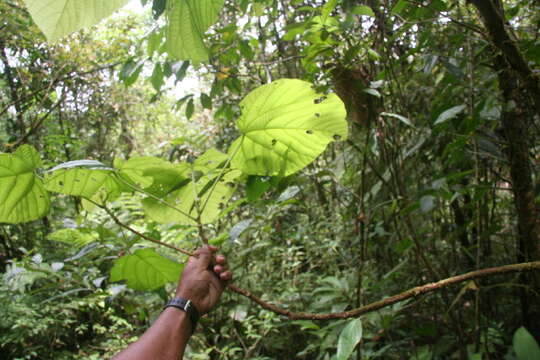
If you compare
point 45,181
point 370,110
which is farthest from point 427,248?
point 45,181

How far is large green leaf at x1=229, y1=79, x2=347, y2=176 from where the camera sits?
0.59m

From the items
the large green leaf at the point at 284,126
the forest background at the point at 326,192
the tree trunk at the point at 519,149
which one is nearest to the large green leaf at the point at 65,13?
the forest background at the point at 326,192

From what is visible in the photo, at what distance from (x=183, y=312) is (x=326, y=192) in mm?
1759

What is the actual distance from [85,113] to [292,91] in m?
4.11

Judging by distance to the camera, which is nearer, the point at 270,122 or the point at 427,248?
the point at 270,122

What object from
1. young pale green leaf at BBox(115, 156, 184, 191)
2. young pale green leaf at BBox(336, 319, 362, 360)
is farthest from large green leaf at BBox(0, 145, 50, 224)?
young pale green leaf at BBox(336, 319, 362, 360)

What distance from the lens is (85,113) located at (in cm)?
409

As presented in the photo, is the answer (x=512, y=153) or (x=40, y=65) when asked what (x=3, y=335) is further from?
(x=512, y=153)

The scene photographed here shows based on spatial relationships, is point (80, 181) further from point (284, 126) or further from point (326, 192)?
point (326, 192)

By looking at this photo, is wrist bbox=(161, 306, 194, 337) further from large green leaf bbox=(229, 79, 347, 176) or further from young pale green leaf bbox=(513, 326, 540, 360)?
young pale green leaf bbox=(513, 326, 540, 360)

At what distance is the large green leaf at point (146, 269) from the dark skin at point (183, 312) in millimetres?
43

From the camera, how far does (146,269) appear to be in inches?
28.0

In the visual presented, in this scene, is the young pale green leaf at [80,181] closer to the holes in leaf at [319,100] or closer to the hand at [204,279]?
the hand at [204,279]

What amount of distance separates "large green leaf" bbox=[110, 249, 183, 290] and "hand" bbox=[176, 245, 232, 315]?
4 centimetres
